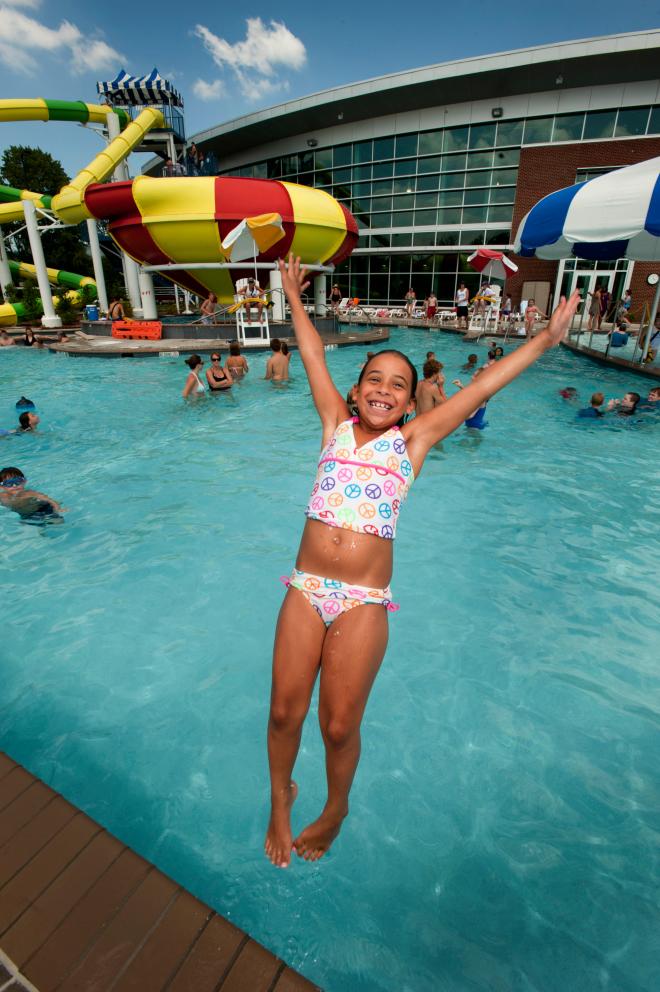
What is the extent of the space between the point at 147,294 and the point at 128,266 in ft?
14.3

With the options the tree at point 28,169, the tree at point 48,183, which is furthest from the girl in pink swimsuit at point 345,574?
the tree at point 28,169

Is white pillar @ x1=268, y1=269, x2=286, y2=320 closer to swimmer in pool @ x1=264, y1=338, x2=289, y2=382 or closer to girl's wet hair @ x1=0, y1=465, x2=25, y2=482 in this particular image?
swimmer in pool @ x1=264, y1=338, x2=289, y2=382

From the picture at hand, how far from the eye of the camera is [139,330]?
17.7m

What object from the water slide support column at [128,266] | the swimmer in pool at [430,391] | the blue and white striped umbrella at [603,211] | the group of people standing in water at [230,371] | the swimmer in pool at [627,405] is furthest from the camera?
the water slide support column at [128,266]

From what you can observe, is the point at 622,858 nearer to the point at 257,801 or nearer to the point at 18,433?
the point at 257,801

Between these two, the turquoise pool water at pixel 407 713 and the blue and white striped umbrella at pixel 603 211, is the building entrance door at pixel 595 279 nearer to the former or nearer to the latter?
the blue and white striped umbrella at pixel 603 211

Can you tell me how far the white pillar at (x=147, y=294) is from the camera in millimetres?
18316

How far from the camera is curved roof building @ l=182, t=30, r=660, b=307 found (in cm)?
2222

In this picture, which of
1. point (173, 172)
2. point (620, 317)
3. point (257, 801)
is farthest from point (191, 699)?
point (173, 172)

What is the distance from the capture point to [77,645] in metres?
4.09

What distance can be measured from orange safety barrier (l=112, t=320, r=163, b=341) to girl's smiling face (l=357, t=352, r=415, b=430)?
685 inches

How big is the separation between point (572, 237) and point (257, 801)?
27.8 ft

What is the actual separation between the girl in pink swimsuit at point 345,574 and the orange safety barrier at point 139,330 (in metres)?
17.1

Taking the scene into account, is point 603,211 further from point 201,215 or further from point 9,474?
point 201,215
